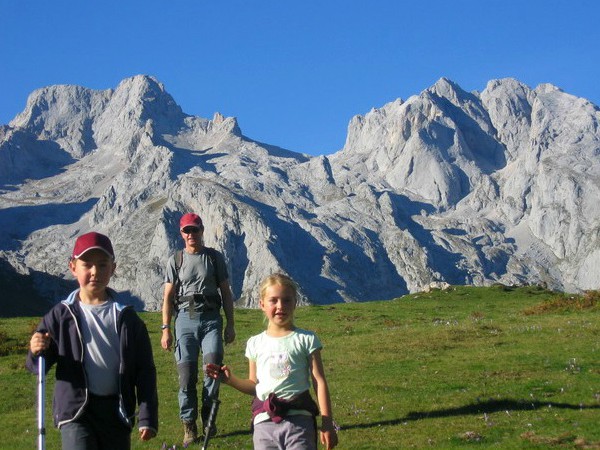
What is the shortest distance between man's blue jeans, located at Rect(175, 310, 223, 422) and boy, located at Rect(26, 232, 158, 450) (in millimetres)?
6884

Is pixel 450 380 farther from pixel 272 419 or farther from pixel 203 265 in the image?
pixel 272 419

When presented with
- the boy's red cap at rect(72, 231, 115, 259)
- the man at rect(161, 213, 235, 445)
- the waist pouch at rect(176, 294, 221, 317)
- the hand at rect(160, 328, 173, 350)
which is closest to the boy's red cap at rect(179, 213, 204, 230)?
the man at rect(161, 213, 235, 445)

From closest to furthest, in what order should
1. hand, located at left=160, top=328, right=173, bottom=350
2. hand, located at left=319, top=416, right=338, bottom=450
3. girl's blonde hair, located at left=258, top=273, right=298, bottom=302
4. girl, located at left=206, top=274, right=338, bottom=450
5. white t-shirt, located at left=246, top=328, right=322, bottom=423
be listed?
hand, located at left=319, top=416, right=338, bottom=450, girl, located at left=206, top=274, right=338, bottom=450, white t-shirt, located at left=246, top=328, right=322, bottom=423, girl's blonde hair, located at left=258, top=273, right=298, bottom=302, hand, located at left=160, top=328, right=173, bottom=350

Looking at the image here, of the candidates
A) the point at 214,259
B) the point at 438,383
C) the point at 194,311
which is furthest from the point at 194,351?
the point at 438,383

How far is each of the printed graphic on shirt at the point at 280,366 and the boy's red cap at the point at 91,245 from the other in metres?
2.62

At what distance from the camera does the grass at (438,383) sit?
16.7 m

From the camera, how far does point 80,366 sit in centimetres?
948

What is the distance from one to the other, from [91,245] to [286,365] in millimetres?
3061

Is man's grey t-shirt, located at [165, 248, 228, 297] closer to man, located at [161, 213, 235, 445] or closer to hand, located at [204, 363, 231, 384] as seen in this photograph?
man, located at [161, 213, 235, 445]

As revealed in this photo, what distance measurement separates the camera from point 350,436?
16859 mm

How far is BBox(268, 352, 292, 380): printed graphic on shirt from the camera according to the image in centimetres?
1071

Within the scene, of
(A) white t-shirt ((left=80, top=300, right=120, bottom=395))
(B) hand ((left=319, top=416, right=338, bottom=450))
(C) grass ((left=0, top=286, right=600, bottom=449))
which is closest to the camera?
(A) white t-shirt ((left=80, top=300, right=120, bottom=395))

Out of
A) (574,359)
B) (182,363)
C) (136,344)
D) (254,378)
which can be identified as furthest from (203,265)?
(574,359)

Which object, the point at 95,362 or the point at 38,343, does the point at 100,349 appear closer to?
the point at 95,362
